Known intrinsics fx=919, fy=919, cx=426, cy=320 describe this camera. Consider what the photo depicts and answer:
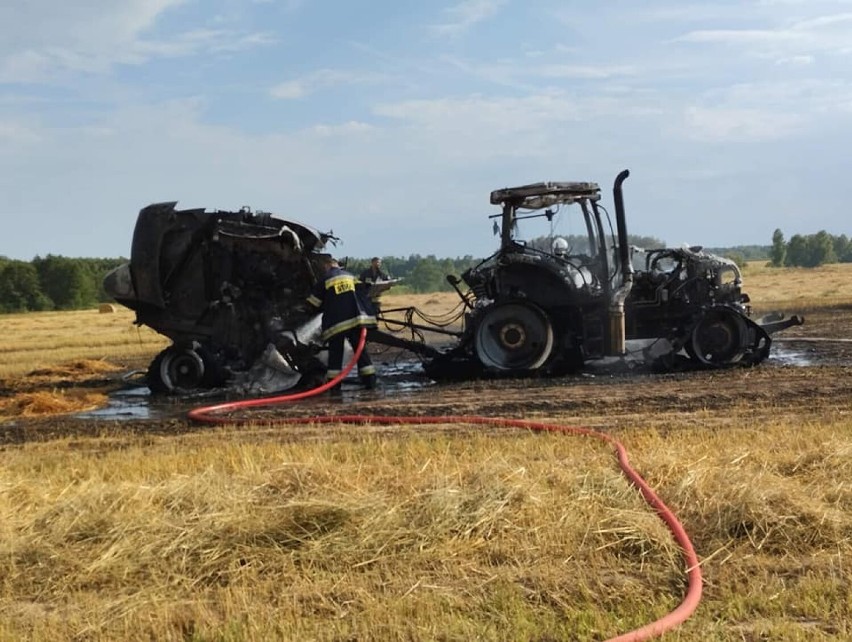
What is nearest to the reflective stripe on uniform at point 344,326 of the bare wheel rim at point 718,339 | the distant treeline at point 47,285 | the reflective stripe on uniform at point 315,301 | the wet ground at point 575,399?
the reflective stripe on uniform at point 315,301

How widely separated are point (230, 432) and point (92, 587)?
4.20 m

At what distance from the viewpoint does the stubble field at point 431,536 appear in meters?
4.11

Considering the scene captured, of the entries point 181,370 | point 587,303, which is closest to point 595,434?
point 587,303

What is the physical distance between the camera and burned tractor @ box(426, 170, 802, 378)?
457 inches

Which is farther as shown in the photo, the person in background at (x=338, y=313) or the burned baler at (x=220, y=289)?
the burned baler at (x=220, y=289)

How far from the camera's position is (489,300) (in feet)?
39.8

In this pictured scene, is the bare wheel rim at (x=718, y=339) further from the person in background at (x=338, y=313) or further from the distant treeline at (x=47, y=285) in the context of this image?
the distant treeline at (x=47, y=285)

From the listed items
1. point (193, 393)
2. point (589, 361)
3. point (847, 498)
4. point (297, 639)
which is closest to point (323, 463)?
point (297, 639)

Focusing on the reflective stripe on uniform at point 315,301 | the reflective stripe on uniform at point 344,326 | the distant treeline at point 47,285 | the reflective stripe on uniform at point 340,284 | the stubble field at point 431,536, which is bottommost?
the stubble field at point 431,536

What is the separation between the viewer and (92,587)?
15.3 ft

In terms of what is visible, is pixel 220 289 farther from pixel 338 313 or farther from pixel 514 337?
pixel 514 337

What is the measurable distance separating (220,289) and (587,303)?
4.84 metres

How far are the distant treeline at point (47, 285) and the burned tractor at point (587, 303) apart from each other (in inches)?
1823

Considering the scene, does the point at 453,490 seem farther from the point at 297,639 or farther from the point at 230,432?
the point at 230,432
